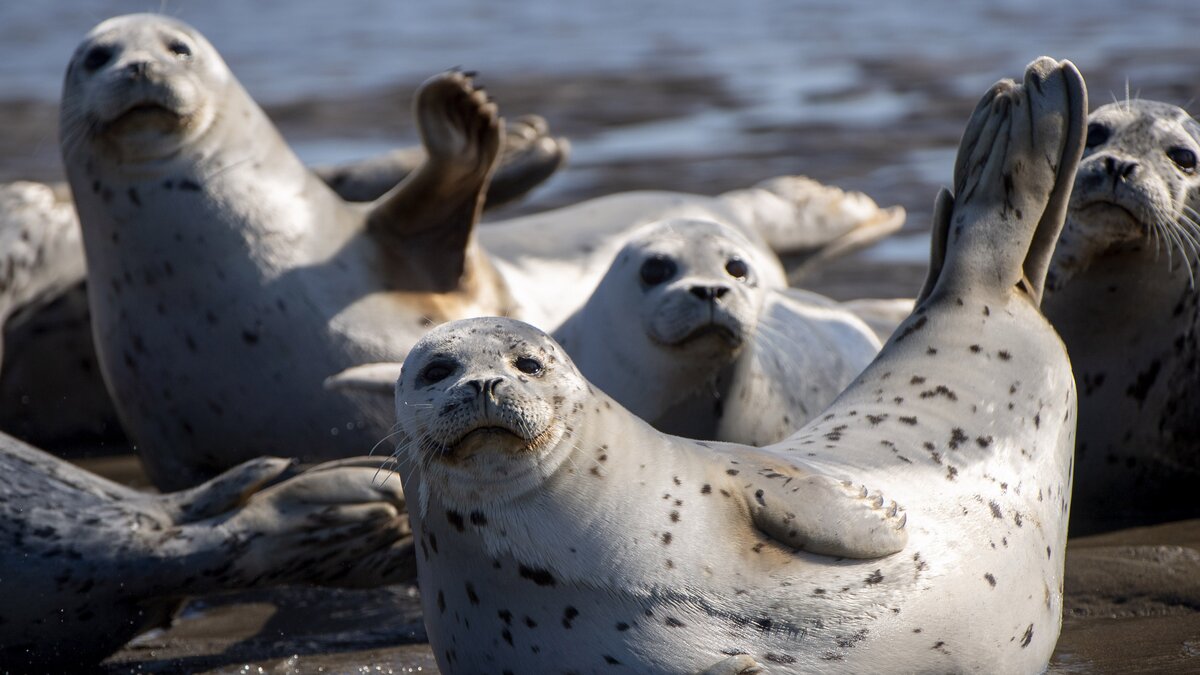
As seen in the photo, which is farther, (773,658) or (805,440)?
(805,440)

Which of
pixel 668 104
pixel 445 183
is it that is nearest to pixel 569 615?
pixel 445 183

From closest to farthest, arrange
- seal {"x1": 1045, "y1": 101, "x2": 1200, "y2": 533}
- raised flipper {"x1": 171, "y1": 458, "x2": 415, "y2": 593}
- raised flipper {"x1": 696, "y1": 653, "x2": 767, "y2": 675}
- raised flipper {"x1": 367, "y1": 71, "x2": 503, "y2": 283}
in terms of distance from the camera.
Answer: raised flipper {"x1": 696, "y1": 653, "x2": 767, "y2": 675} < raised flipper {"x1": 171, "y1": 458, "x2": 415, "y2": 593} < seal {"x1": 1045, "y1": 101, "x2": 1200, "y2": 533} < raised flipper {"x1": 367, "y1": 71, "x2": 503, "y2": 283}

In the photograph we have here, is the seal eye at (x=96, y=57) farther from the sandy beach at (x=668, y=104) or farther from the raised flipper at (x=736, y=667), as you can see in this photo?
the raised flipper at (x=736, y=667)

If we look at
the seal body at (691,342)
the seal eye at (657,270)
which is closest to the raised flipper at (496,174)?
the seal body at (691,342)

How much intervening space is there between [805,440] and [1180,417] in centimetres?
155

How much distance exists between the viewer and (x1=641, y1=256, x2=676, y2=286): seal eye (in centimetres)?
471

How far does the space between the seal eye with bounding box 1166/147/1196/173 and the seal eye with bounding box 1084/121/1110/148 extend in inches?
6.3

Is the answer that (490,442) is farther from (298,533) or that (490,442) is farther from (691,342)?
(691,342)

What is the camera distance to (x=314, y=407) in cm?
524

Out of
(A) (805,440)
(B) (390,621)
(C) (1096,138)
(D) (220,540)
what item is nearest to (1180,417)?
(C) (1096,138)

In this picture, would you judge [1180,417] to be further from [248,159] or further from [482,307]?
[248,159]

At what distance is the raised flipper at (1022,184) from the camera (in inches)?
160

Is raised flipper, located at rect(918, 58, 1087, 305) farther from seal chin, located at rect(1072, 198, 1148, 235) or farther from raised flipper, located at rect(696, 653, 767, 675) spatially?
raised flipper, located at rect(696, 653, 767, 675)

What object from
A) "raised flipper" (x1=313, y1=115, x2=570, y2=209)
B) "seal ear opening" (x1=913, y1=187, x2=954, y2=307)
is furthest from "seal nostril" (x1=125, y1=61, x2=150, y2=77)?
"seal ear opening" (x1=913, y1=187, x2=954, y2=307)
